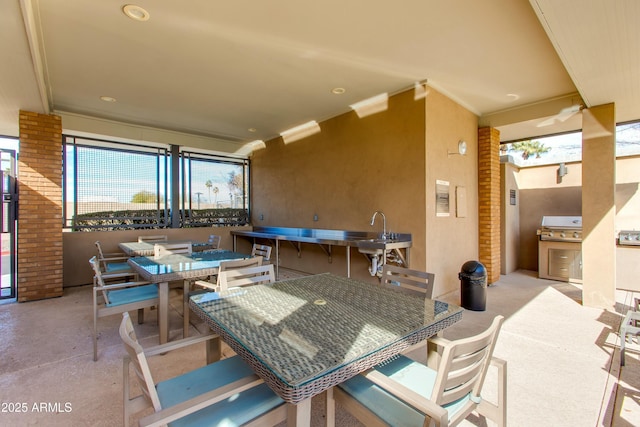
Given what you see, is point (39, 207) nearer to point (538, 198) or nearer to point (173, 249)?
point (173, 249)

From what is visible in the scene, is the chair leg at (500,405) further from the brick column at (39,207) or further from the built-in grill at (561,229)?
the brick column at (39,207)

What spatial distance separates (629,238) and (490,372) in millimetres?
4464

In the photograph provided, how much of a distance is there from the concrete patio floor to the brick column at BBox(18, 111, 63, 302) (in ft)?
1.33

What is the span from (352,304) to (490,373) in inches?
56.5

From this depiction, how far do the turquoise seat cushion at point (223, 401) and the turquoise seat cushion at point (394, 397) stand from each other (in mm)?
352

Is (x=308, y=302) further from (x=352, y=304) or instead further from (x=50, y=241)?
(x=50, y=241)

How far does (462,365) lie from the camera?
1078 mm

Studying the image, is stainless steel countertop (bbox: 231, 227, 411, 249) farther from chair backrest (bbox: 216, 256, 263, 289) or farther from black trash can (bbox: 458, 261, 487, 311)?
chair backrest (bbox: 216, 256, 263, 289)

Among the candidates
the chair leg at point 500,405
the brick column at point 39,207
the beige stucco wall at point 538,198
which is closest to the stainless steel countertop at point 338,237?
the chair leg at point 500,405

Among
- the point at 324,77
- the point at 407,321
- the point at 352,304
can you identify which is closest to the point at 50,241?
the point at 324,77

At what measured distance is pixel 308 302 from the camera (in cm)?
173

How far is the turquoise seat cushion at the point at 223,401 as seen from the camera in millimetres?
1138

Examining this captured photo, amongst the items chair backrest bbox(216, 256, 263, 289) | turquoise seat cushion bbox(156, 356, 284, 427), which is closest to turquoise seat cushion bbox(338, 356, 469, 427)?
turquoise seat cushion bbox(156, 356, 284, 427)

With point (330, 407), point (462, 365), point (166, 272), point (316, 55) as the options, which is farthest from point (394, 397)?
point (316, 55)
